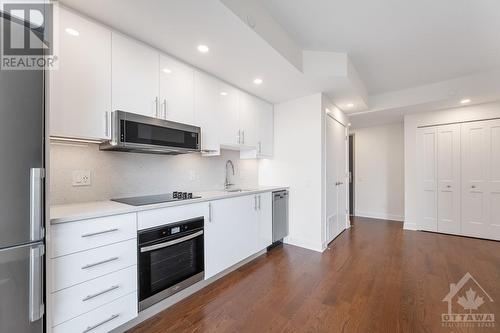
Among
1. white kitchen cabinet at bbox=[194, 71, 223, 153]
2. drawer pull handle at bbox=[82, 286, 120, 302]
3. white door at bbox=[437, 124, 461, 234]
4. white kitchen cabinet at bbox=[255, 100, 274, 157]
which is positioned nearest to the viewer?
drawer pull handle at bbox=[82, 286, 120, 302]

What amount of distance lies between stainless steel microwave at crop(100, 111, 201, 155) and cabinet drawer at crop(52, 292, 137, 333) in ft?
3.84

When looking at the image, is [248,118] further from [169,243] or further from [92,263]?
[92,263]

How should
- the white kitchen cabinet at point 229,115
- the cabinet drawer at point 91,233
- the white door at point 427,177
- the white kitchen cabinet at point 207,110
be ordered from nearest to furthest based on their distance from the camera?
1. the cabinet drawer at point 91,233
2. the white kitchen cabinet at point 207,110
3. the white kitchen cabinet at point 229,115
4. the white door at point 427,177

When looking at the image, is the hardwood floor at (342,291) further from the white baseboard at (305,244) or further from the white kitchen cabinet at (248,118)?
the white kitchen cabinet at (248,118)

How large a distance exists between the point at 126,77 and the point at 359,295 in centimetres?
296

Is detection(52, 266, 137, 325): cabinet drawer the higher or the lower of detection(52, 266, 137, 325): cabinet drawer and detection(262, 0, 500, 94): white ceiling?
the lower

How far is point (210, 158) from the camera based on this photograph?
2965 millimetres

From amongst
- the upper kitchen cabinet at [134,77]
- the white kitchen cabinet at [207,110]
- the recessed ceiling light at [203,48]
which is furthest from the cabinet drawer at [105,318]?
the recessed ceiling light at [203,48]

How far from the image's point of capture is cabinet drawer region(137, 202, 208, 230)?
5.49ft

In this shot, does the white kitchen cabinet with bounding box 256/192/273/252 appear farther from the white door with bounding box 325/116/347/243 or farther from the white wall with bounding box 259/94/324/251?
the white door with bounding box 325/116/347/243

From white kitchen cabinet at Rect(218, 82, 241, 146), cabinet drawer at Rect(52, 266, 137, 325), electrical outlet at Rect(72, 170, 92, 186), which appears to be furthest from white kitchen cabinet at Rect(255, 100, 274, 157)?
cabinet drawer at Rect(52, 266, 137, 325)

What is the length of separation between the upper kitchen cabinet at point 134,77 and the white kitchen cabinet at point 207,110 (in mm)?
479

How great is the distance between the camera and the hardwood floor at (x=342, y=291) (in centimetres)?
172

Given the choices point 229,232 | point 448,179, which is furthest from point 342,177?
point 229,232
